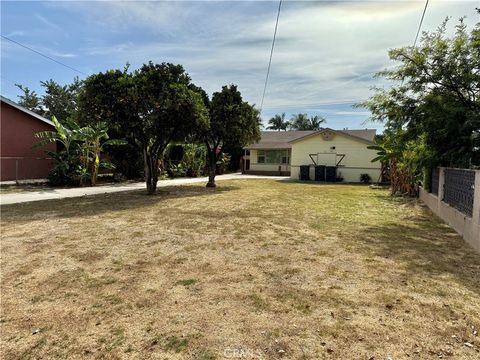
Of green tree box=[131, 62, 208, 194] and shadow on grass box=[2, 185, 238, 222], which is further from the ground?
green tree box=[131, 62, 208, 194]

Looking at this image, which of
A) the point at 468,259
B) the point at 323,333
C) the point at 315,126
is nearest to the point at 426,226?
the point at 468,259

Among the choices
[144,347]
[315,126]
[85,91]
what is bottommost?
[144,347]

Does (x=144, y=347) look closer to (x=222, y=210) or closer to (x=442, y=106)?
(x=222, y=210)

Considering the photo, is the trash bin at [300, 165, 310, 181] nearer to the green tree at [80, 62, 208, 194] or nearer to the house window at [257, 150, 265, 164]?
the house window at [257, 150, 265, 164]

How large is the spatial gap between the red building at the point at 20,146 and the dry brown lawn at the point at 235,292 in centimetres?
1086

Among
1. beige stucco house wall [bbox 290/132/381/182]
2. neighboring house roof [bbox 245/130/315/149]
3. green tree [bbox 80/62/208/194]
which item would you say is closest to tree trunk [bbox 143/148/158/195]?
green tree [bbox 80/62/208/194]

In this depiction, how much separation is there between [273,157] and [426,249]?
26.4 m

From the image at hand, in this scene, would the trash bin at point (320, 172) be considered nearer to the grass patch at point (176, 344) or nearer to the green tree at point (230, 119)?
the green tree at point (230, 119)

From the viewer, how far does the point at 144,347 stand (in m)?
2.68

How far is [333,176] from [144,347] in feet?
77.5

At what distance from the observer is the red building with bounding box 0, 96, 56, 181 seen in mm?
15977

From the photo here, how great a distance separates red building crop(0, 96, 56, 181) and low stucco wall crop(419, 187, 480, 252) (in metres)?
17.7

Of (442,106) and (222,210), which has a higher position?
(442,106)

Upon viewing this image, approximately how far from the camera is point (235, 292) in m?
3.70
